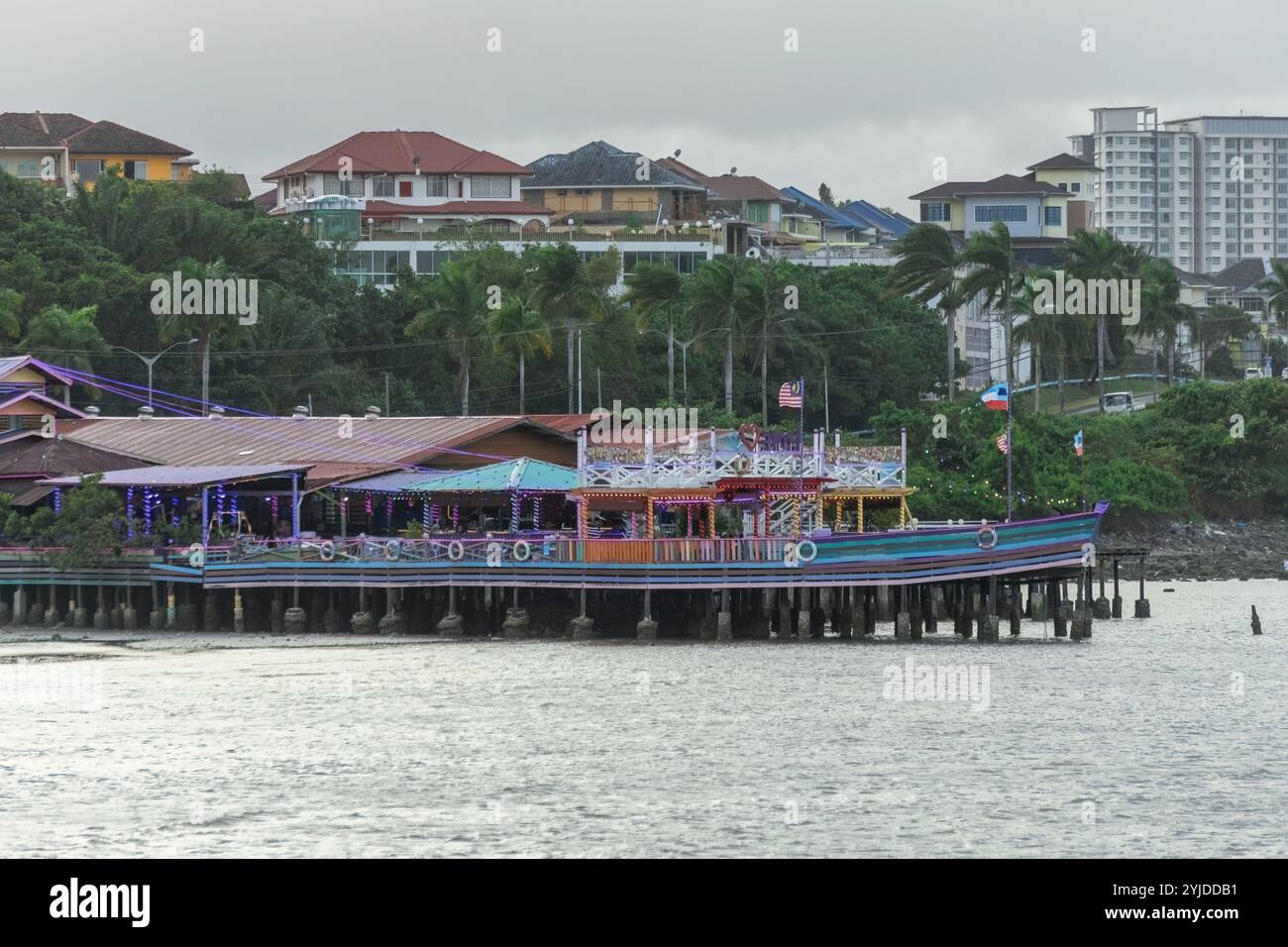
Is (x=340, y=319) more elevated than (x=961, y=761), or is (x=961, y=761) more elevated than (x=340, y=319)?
(x=340, y=319)

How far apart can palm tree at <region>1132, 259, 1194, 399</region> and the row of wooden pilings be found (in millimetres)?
65536

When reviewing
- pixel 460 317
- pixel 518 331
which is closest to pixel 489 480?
pixel 518 331

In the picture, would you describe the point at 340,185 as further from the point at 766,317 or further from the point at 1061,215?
the point at 1061,215

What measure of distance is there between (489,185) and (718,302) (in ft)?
157

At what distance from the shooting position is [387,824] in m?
36.4

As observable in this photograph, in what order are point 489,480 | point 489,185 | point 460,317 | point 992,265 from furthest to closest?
point 489,185
point 992,265
point 460,317
point 489,480

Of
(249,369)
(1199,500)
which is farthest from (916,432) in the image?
(249,369)

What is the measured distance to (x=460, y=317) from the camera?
4284 inches

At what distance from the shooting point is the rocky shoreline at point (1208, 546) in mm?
97875

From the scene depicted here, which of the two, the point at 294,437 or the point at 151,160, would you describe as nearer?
the point at 294,437

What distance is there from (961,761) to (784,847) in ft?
27.8

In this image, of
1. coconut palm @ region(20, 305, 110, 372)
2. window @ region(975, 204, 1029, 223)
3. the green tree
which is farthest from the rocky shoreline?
window @ region(975, 204, 1029, 223)
